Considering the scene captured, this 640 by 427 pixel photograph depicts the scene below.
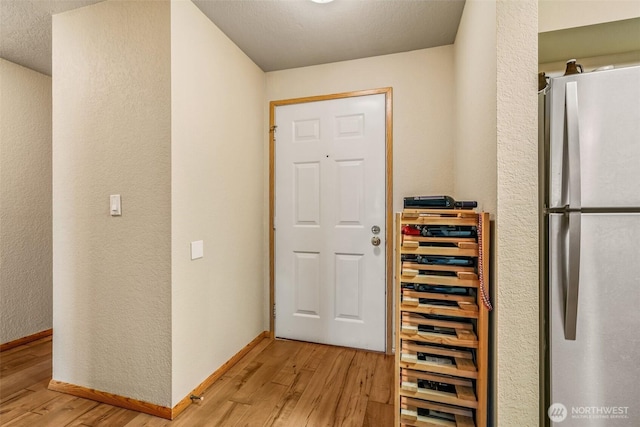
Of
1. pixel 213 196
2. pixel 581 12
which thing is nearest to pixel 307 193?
pixel 213 196

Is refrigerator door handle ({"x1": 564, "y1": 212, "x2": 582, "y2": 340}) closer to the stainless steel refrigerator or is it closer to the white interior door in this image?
the stainless steel refrigerator

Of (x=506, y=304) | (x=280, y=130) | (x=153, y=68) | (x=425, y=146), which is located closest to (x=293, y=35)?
(x=280, y=130)

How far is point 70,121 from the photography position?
6.12ft

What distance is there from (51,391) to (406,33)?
3325 mm

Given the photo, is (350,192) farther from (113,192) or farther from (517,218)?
(113,192)

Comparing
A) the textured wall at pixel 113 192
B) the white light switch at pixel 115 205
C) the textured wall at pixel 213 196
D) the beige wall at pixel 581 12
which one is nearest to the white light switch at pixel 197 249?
the textured wall at pixel 213 196

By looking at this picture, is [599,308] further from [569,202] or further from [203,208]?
[203,208]

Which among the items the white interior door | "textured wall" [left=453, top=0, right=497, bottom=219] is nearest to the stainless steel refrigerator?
"textured wall" [left=453, top=0, right=497, bottom=219]

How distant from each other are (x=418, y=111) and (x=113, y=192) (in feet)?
7.14

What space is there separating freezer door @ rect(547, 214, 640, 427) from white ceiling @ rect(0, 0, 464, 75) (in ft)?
5.12

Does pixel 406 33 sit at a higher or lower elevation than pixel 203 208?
higher

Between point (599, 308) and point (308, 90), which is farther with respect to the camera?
point (308, 90)

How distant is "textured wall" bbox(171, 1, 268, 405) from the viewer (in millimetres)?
1732

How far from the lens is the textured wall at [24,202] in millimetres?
2486
